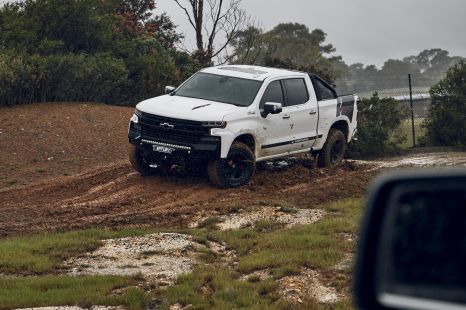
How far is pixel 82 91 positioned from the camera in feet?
72.6

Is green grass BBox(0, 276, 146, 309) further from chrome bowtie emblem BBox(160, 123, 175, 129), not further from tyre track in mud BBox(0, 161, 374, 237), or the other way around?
chrome bowtie emblem BBox(160, 123, 175, 129)

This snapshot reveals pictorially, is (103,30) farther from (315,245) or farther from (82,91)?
(315,245)

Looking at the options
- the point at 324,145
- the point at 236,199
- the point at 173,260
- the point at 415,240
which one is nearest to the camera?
the point at 415,240

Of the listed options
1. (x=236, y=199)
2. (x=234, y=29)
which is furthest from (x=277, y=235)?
(x=234, y=29)

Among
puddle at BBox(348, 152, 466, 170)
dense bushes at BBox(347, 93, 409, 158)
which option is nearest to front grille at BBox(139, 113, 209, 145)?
puddle at BBox(348, 152, 466, 170)

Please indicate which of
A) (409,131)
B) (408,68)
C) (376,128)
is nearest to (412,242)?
(376,128)

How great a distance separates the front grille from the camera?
13.0 metres

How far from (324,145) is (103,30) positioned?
10.8m

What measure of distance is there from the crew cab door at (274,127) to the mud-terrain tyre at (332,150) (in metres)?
1.50

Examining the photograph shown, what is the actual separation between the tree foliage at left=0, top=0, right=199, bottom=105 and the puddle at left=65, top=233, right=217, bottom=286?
37.3ft

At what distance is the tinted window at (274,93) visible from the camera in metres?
14.1

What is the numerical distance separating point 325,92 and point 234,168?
2.93 meters

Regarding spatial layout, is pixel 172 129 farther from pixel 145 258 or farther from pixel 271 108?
pixel 145 258

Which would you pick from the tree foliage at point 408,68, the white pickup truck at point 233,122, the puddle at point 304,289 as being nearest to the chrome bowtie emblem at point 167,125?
the white pickup truck at point 233,122
